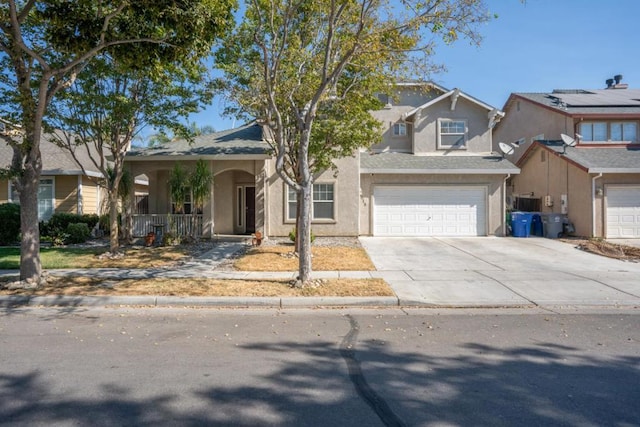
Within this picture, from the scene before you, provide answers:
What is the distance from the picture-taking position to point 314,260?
12102 mm

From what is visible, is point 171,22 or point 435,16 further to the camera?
point 435,16

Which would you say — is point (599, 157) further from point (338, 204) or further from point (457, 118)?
point (338, 204)

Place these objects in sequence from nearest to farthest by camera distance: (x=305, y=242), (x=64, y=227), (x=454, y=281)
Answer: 1. (x=305, y=242)
2. (x=454, y=281)
3. (x=64, y=227)

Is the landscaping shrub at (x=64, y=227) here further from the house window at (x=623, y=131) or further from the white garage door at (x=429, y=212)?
the house window at (x=623, y=131)

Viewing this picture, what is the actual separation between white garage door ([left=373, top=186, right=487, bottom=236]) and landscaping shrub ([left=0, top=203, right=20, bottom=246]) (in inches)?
537

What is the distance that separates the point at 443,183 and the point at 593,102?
10.1 m

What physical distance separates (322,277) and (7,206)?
42.8 ft

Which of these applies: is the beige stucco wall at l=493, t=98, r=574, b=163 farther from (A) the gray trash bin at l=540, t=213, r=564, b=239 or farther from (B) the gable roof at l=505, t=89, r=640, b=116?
(A) the gray trash bin at l=540, t=213, r=564, b=239

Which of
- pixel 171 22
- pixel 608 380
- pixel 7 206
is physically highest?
pixel 171 22

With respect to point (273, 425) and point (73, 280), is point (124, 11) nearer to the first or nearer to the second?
point (73, 280)

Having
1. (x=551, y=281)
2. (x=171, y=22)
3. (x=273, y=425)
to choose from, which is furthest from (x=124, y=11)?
(x=551, y=281)

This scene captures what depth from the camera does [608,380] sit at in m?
4.43

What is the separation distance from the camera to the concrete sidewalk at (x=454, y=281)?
8.03m

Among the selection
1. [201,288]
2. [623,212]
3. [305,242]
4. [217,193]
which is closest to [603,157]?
[623,212]
